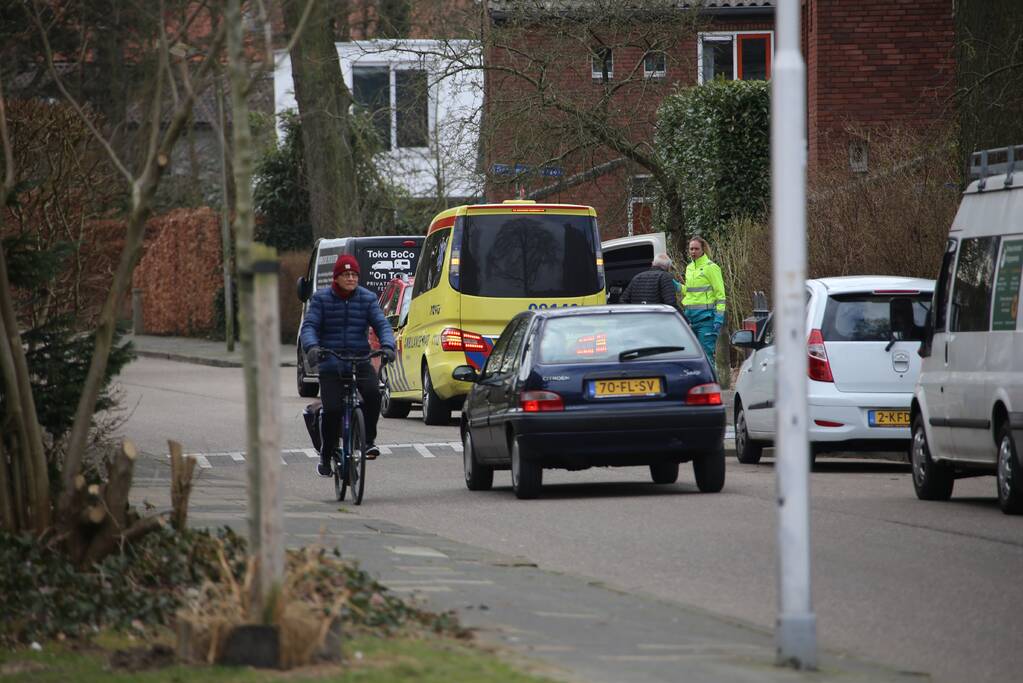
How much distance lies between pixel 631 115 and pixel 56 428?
1958 cm

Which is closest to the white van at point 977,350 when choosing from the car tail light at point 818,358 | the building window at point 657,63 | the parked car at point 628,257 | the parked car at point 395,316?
the car tail light at point 818,358

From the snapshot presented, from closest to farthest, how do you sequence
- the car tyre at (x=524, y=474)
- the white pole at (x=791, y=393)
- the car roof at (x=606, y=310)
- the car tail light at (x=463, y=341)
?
the white pole at (x=791, y=393), the car tyre at (x=524, y=474), the car roof at (x=606, y=310), the car tail light at (x=463, y=341)

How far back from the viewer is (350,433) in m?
14.6

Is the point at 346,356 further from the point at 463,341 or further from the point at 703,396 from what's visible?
the point at 463,341

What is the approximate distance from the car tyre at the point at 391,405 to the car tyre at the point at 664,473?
932cm

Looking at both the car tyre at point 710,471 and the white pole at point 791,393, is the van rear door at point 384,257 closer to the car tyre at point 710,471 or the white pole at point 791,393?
the car tyre at point 710,471

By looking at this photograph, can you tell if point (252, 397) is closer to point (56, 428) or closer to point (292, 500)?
point (56, 428)

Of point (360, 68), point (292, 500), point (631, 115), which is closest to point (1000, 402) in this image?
point (292, 500)

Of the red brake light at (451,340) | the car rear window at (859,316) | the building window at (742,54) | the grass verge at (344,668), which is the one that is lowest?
the grass verge at (344,668)

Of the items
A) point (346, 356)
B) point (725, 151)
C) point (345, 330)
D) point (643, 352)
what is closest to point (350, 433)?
point (346, 356)

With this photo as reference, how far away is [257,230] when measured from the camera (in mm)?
49938

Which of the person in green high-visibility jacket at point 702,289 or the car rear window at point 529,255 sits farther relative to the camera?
the person in green high-visibility jacket at point 702,289

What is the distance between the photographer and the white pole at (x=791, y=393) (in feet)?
23.9

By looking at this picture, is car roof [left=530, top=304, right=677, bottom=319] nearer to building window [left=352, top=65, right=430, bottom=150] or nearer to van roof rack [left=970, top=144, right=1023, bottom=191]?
van roof rack [left=970, top=144, right=1023, bottom=191]
